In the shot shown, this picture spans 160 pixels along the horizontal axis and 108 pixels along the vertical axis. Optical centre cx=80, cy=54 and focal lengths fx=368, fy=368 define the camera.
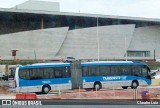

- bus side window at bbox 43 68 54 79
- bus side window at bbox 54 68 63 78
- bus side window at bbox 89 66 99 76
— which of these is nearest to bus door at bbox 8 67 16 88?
bus side window at bbox 43 68 54 79

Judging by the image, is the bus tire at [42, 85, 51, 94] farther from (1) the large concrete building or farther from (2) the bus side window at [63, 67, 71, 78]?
(1) the large concrete building

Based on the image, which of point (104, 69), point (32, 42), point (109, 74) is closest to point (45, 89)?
point (104, 69)

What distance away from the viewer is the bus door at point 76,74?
19.6 metres

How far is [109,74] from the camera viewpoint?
20.5 metres

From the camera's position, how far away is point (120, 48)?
48.6m

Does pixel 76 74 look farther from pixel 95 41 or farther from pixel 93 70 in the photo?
pixel 95 41

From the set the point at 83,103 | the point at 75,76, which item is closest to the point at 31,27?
the point at 75,76

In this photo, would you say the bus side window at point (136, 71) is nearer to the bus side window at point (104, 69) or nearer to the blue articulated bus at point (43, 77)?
the bus side window at point (104, 69)

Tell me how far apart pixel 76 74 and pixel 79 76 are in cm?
25

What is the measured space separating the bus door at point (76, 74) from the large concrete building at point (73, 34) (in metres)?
18.2

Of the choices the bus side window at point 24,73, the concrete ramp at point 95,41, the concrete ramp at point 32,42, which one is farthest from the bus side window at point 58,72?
the concrete ramp at point 95,41

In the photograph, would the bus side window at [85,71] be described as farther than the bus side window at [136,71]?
No

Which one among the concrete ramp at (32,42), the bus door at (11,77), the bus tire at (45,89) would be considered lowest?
the bus tire at (45,89)

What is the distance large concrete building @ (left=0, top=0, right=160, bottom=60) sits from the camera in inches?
1622
